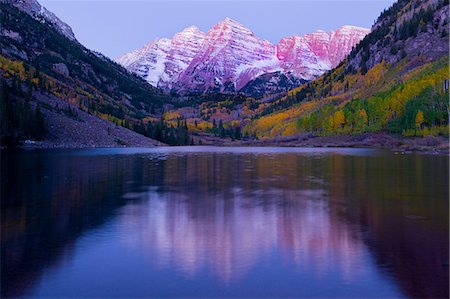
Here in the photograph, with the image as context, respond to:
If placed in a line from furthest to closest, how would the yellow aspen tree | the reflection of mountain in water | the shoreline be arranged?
the yellow aspen tree, the shoreline, the reflection of mountain in water

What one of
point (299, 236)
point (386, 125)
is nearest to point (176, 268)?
point (299, 236)

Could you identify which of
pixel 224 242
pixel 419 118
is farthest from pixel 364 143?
pixel 224 242

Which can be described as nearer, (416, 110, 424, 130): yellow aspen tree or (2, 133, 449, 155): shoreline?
(2, 133, 449, 155): shoreline

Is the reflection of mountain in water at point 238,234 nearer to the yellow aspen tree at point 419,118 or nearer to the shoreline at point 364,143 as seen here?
the shoreline at point 364,143

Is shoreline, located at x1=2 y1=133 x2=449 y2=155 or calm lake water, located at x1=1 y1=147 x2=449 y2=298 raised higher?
shoreline, located at x1=2 y1=133 x2=449 y2=155

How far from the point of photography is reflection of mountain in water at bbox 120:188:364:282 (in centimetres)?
1695

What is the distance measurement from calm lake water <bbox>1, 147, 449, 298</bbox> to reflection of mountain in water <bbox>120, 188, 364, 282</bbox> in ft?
0.20

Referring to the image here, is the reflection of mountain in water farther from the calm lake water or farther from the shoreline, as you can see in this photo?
the shoreline

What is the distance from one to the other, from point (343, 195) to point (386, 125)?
458ft

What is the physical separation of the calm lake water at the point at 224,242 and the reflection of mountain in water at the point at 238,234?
6 cm

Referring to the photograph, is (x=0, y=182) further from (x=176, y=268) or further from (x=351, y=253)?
(x=351, y=253)

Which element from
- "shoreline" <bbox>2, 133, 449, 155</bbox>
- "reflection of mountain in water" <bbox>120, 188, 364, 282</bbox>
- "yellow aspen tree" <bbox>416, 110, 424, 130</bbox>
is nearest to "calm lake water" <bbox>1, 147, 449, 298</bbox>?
"reflection of mountain in water" <bbox>120, 188, 364, 282</bbox>

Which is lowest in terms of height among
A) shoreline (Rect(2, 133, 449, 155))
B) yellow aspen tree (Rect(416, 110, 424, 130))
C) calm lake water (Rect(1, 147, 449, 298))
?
calm lake water (Rect(1, 147, 449, 298))

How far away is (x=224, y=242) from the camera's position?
789 inches
